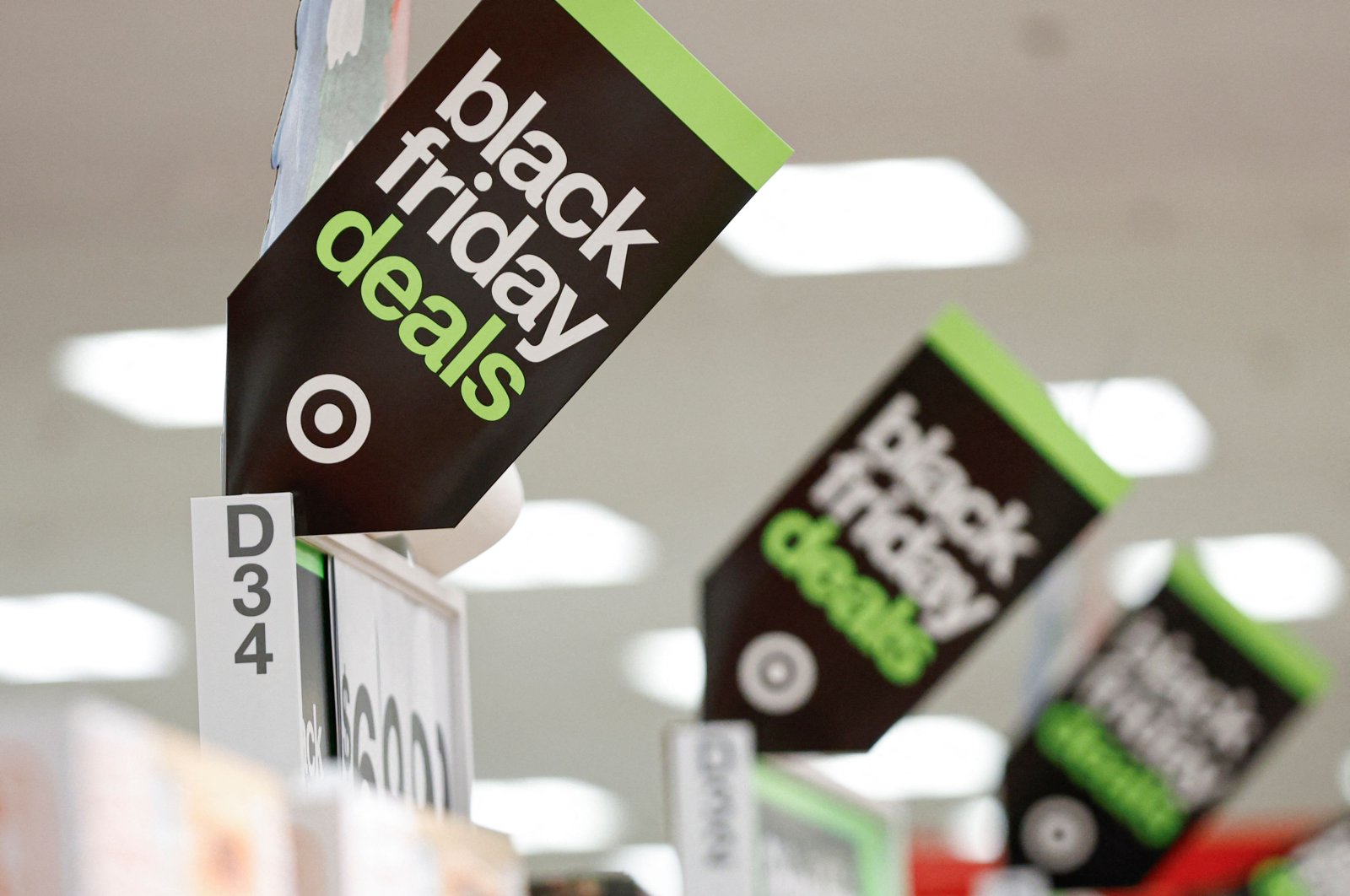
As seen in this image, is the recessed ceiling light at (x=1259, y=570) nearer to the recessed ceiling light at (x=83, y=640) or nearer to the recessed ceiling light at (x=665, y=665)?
the recessed ceiling light at (x=665, y=665)

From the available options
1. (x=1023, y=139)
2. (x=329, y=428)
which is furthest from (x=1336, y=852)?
(x=329, y=428)

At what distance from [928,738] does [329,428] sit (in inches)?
383

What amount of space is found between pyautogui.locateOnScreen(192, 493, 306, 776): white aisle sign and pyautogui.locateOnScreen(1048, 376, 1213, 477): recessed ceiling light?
7300 mm

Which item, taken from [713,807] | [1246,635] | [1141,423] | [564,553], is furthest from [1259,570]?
[713,807]

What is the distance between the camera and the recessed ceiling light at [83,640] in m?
9.48

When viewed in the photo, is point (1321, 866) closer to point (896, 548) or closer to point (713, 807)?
point (896, 548)

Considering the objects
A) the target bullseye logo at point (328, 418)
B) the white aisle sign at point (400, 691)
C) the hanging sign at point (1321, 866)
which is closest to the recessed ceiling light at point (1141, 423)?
the hanging sign at point (1321, 866)

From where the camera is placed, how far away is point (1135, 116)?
24.0 feet

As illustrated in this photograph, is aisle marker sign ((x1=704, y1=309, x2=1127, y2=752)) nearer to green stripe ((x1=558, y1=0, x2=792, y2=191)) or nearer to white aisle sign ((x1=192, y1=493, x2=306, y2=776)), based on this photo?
green stripe ((x1=558, y1=0, x2=792, y2=191))

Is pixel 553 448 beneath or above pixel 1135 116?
beneath

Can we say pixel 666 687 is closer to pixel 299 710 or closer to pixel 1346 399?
pixel 1346 399

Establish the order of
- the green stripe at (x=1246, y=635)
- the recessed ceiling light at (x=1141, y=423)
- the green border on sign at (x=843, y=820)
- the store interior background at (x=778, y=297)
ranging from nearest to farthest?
the green border on sign at (x=843, y=820), the green stripe at (x=1246, y=635), the store interior background at (x=778, y=297), the recessed ceiling light at (x=1141, y=423)

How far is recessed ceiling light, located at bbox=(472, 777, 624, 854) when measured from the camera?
11.1m

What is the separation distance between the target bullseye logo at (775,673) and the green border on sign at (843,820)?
121 mm
